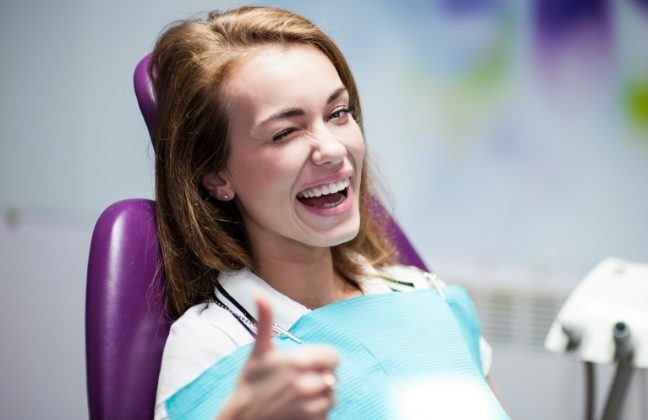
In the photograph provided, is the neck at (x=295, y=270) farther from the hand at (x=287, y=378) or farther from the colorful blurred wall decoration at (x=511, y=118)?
the colorful blurred wall decoration at (x=511, y=118)

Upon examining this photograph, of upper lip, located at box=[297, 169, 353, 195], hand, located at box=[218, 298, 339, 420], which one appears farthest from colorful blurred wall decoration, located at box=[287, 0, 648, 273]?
hand, located at box=[218, 298, 339, 420]

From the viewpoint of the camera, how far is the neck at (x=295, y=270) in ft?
4.51

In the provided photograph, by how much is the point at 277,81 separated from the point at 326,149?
122 millimetres

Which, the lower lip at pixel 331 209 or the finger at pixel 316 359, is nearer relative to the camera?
the finger at pixel 316 359

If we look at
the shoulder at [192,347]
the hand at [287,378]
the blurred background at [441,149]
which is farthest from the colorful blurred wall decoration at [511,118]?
the hand at [287,378]

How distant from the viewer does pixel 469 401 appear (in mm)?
1256

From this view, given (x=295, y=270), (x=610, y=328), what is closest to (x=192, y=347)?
(x=295, y=270)

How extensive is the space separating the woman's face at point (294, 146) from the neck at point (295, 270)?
0.17 feet

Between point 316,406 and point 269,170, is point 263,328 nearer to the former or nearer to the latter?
point 316,406

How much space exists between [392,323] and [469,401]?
18cm

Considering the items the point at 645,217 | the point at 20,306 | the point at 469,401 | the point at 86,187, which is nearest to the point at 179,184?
the point at 469,401

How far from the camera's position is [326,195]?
4.36ft

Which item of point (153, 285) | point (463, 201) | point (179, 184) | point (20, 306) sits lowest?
point (20, 306)

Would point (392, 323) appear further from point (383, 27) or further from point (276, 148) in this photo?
point (383, 27)
